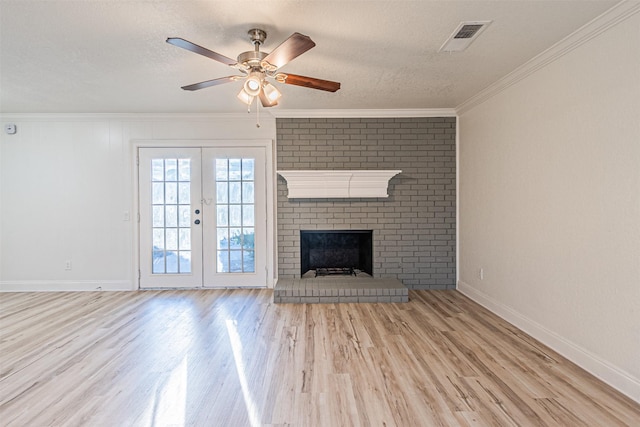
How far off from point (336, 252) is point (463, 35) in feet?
10.1

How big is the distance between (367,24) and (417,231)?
2.82 metres

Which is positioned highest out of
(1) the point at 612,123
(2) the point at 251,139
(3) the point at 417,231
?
(2) the point at 251,139

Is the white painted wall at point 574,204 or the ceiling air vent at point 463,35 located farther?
the ceiling air vent at point 463,35

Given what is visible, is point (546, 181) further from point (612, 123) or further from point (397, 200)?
point (397, 200)

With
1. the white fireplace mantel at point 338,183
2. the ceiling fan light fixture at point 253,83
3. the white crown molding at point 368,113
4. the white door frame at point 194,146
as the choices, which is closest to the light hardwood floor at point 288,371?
the white door frame at point 194,146

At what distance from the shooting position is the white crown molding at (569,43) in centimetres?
189

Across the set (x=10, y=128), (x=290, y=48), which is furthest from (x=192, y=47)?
(x=10, y=128)

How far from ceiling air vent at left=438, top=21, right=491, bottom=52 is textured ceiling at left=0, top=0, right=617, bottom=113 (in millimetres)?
53

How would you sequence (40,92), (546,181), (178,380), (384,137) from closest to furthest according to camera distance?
(178,380), (546,181), (40,92), (384,137)

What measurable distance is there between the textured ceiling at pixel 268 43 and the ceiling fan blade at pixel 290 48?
10.4 inches

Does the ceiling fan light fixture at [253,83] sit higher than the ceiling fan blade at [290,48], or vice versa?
the ceiling fan blade at [290,48]

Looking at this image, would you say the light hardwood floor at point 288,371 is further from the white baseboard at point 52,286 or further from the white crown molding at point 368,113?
the white crown molding at point 368,113

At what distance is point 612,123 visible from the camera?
2.00 meters

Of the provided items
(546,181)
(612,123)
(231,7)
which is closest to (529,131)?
(546,181)
